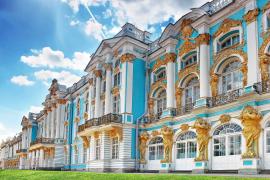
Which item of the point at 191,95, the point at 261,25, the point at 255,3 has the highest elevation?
the point at 255,3

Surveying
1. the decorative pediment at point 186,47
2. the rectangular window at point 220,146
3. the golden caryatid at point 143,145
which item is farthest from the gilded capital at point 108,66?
the rectangular window at point 220,146

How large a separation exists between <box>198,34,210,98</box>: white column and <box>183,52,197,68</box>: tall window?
4.36 ft

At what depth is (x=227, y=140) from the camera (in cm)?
1734

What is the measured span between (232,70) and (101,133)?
11.7m

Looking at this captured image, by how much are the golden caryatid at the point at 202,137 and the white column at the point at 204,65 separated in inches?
68.5

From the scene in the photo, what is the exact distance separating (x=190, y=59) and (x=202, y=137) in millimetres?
5822

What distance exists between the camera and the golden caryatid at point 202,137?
18.4m

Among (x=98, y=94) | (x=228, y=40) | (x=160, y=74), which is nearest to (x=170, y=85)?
(x=160, y=74)

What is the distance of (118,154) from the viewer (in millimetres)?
24344

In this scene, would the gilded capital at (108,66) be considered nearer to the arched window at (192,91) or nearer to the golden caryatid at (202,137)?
the arched window at (192,91)

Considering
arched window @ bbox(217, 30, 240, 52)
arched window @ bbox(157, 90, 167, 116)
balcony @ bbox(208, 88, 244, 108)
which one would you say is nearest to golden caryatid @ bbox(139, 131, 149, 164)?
arched window @ bbox(157, 90, 167, 116)

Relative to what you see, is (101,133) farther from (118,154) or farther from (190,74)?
(190,74)

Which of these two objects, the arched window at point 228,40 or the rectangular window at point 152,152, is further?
the rectangular window at point 152,152

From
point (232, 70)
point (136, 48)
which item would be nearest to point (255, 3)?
point (232, 70)
